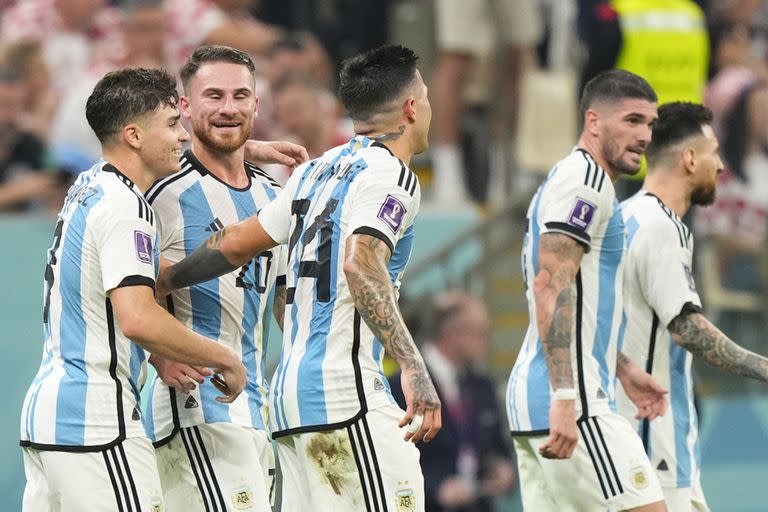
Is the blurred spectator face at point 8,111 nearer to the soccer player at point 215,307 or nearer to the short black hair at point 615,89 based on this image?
the soccer player at point 215,307

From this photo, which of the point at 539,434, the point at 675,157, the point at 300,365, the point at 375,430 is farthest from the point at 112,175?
the point at 675,157

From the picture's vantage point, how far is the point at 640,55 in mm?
9844

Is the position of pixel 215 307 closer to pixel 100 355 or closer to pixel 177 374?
pixel 177 374

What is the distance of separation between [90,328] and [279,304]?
124 cm

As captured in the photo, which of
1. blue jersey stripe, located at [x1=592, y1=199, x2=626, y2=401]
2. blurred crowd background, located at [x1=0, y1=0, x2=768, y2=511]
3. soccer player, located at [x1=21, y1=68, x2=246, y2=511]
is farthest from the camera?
blurred crowd background, located at [x1=0, y1=0, x2=768, y2=511]

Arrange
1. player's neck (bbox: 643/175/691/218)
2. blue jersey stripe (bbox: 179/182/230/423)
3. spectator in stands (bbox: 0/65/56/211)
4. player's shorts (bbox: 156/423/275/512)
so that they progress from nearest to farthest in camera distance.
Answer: player's shorts (bbox: 156/423/275/512), blue jersey stripe (bbox: 179/182/230/423), player's neck (bbox: 643/175/691/218), spectator in stands (bbox: 0/65/56/211)

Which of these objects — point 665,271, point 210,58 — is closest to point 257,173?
point 210,58

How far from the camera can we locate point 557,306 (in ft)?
20.4

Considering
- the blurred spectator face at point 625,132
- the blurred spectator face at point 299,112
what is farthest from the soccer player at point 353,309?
the blurred spectator face at point 299,112

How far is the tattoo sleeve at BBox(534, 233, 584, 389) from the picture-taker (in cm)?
618

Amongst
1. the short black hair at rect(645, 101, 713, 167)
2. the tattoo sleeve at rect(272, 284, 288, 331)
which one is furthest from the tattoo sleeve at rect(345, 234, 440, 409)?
the short black hair at rect(645, 101, 713, 167)

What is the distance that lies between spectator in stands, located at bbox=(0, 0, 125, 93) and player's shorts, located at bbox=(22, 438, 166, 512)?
6.41 meters

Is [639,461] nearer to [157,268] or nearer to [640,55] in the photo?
[157,268]

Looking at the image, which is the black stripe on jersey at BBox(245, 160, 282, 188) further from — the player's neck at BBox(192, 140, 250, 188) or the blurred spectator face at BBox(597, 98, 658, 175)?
the blurred spectator face at BBox(597, 98, 658, 175)
